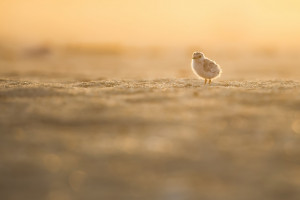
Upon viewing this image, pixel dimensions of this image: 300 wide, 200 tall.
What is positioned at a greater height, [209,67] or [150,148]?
[209,67]

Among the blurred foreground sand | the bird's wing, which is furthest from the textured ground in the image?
the bird's wing

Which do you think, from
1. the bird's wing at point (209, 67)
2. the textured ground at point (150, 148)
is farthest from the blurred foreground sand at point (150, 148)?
the bird's wing at point (209, 67)

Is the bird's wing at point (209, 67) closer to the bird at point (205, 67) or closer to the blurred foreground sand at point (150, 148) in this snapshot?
the bird at point (205, 67)

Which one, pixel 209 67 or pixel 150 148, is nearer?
pixel 150 148

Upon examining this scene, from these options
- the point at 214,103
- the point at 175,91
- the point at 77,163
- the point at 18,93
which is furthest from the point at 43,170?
the point at 175,91

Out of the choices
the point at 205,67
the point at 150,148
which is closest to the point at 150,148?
the point at 150,148

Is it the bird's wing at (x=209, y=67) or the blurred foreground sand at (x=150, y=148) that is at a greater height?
the bird's wing at (x=209, y=67)

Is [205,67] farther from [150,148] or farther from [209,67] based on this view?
[150,148]
